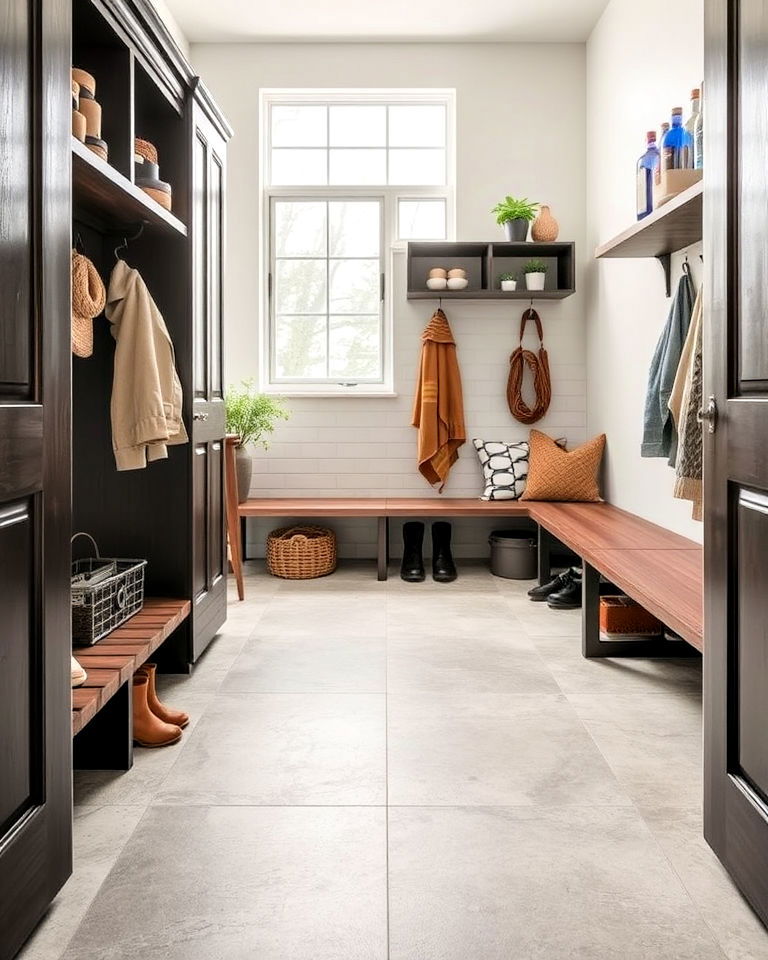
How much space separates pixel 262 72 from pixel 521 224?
199 cm

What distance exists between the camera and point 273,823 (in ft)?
6.55

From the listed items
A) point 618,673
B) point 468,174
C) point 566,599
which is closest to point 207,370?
point 618,673

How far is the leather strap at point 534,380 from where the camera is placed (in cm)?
547

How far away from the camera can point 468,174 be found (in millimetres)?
5492

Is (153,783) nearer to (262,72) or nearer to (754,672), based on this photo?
(754,672)

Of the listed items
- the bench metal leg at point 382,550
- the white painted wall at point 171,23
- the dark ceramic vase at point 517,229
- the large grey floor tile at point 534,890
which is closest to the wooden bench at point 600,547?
the bench metal leg at point 382,550

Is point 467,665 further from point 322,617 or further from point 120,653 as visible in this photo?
point 120,653

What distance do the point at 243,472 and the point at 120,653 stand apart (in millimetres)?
2805

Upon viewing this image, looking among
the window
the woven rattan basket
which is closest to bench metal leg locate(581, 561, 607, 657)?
the woven rattan basket

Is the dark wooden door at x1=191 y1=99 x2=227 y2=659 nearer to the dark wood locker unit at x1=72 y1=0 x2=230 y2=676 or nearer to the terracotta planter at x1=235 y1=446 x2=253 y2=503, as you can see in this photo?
the dark wood locker unit at x1=72 y1=0 x2=230 y2=676

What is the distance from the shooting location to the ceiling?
4.99 metres

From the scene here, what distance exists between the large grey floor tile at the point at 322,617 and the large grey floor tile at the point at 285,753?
864mm

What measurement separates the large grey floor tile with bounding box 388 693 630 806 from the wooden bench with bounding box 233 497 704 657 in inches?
17.9

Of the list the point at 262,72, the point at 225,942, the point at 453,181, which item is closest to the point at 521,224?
the point at 453,181
